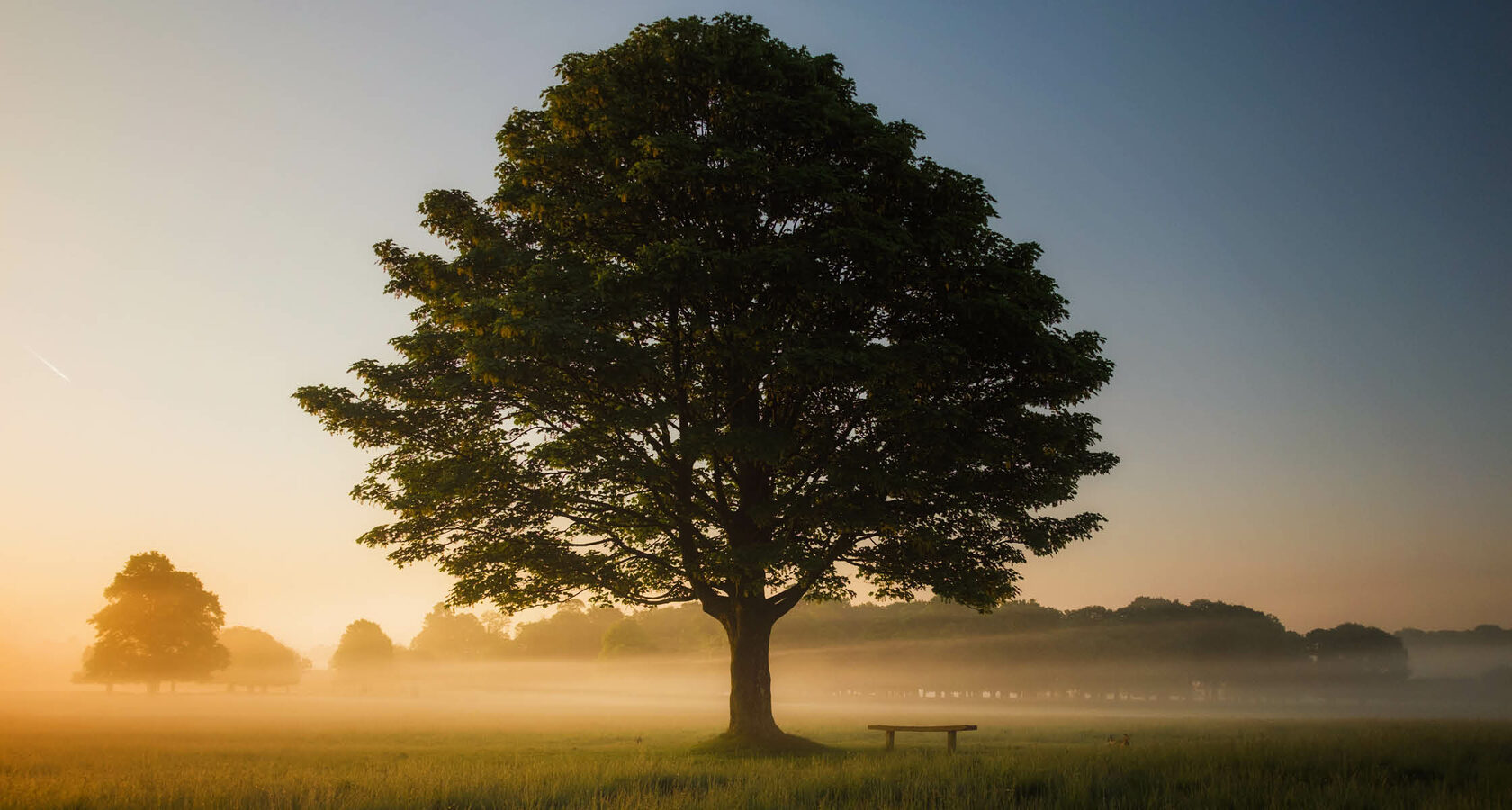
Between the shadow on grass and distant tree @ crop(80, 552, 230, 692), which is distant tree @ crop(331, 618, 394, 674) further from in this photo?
the shadow on grass

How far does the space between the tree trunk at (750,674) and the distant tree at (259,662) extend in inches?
4895

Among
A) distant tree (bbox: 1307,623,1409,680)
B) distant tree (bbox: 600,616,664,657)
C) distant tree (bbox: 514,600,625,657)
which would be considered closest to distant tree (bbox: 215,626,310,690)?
distant tree (bbox: 514,600,625,657)

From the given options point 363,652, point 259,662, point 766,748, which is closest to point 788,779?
point 766,748

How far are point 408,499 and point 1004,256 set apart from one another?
1698 cm

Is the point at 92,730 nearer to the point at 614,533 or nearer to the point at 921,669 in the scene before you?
the point at 614,533

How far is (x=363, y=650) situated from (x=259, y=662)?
59.3 feet

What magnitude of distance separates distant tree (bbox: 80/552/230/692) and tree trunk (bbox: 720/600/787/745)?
255 feet

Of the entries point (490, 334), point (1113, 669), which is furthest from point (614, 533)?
point (1113, 669)

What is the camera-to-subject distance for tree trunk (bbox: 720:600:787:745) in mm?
21578

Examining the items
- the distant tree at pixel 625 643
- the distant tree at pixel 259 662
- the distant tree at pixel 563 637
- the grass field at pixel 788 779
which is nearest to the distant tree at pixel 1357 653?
the distant tree at pixel 625 643

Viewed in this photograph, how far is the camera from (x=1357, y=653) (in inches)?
5192

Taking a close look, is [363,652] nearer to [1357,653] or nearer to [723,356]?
[723,356]

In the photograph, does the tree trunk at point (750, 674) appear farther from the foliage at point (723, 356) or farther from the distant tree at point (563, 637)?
the distant tree at point (563, 637)

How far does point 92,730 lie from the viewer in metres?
33.9
